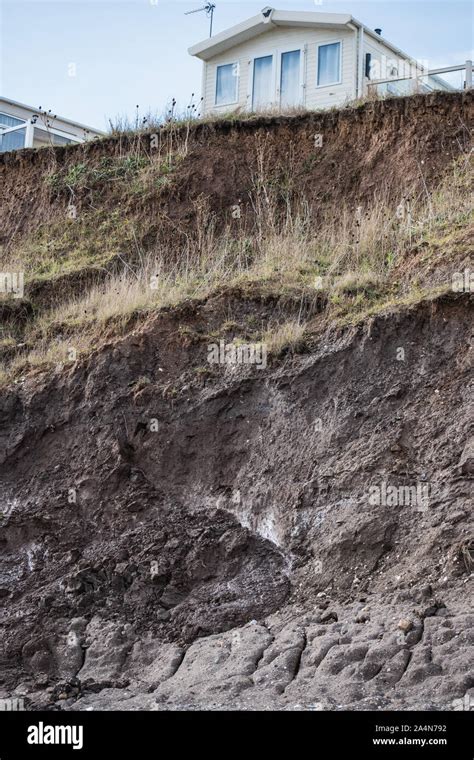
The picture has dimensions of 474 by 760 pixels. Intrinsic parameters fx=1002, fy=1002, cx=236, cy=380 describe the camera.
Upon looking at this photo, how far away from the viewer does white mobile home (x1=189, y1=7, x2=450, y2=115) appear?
22641mm

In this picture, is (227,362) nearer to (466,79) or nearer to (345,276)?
(345,276)

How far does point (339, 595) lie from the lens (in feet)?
29.8

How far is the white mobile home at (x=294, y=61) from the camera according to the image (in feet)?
74.3

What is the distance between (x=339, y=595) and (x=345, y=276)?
4681 mm

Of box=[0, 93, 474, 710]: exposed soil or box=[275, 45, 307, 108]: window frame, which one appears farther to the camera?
box=[275, 45, 307, 108]: window frame

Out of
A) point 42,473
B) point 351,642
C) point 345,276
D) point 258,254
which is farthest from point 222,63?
point 351,642
